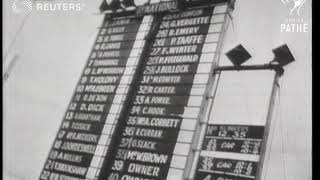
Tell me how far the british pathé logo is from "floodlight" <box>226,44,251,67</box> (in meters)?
5.42

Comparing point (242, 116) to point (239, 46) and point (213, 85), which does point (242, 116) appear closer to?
point (213, 85)

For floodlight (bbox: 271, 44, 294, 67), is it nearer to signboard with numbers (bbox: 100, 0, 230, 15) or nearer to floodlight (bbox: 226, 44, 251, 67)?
floodlight (bbox: 226, 44, 251, 67)

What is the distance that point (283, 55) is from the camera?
916cm

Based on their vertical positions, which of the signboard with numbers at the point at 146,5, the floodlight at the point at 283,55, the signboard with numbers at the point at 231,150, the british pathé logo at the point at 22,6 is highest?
the signboard with numbers at the point at 146,5

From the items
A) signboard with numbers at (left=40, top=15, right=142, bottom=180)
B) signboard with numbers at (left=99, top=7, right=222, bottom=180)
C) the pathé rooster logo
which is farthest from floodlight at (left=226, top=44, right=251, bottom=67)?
signboard with numbers at (left=40, top=15, right=142, bottom=180)

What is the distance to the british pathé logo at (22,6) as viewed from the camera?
10633mm

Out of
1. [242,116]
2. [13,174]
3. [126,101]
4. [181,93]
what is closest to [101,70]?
[126,101]

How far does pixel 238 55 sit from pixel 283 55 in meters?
1.10

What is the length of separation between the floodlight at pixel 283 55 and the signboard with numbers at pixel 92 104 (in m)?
4.04

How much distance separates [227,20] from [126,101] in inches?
134

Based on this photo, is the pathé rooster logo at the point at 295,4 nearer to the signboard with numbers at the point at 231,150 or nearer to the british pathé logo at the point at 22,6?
the signboard with numbers at the point at 231,150

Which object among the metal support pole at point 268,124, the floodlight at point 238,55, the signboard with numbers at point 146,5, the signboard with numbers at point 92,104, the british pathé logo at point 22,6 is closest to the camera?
the metal support pole at point 268,124

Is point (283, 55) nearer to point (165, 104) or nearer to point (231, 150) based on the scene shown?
point (231, 150)

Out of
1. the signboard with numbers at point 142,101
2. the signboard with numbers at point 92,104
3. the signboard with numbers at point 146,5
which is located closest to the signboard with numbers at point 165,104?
the signboard with numbers at point 142,101
